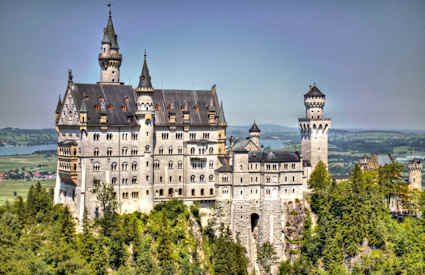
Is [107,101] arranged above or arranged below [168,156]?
above

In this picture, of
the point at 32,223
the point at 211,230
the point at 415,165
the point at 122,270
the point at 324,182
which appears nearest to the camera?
the point at 122,270

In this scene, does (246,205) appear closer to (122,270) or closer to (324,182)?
(324,182)

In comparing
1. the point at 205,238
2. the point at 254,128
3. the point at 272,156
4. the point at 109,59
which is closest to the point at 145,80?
the point at 109,59

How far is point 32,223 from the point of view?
339 feet

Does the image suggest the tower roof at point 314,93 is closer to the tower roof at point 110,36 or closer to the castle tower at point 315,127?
the castle tower at point 315,127

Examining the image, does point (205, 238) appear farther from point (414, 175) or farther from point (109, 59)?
point (414, 175)

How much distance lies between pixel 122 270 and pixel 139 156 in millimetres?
22359

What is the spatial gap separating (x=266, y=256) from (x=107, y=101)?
43119mm

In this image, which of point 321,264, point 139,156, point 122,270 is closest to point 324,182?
point 321,264

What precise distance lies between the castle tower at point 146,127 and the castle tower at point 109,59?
38.7 ft

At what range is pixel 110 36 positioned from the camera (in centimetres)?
11781

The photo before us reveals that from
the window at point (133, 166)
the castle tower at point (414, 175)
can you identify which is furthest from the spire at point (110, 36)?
the castle tower at point (414, 175)

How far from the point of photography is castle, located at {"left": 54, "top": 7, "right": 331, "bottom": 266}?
103438mm

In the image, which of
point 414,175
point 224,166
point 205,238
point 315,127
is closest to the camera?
point 205,238
